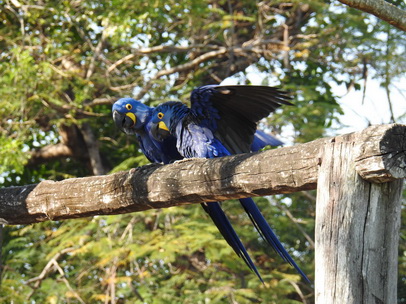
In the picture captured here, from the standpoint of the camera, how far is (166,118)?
3033mm

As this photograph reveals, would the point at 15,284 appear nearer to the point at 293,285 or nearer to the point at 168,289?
the point at 168,289

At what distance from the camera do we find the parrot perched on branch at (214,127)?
8.19 ft

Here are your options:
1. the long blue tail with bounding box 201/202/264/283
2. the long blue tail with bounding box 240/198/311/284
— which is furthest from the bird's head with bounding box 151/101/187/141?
the long blue tail with bounding box 240/198/311/284

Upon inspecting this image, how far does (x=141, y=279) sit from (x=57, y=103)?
5.13 ft

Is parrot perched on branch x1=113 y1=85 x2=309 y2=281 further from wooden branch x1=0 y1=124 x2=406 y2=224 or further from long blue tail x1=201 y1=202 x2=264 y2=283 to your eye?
wooden branch x1=0 y1=124 x2=406 y2=224

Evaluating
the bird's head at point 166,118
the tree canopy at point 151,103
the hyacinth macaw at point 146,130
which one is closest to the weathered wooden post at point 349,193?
the bird's head at point 166,118

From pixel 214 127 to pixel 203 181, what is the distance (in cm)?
79

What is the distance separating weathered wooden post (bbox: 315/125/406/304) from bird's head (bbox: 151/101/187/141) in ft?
4.61

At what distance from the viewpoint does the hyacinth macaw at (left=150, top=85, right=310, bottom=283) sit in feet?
8.27

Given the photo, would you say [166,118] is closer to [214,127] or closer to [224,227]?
[214,127]

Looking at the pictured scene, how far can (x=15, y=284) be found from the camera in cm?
480

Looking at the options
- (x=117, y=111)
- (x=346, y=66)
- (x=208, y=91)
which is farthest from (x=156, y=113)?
(x=346, y=66)

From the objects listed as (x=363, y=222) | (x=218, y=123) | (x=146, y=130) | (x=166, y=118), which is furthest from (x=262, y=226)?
(x=363, y=222)

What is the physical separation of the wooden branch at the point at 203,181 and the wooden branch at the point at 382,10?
0.59m
